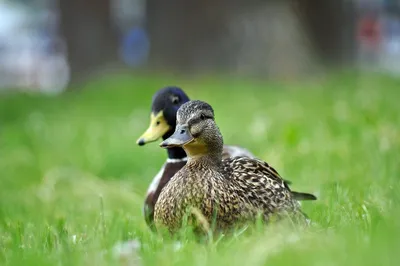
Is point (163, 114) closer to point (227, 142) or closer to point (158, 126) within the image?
point (158, 126)

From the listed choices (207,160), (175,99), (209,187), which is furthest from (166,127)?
(209,187)

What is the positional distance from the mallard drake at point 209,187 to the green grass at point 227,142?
14cm

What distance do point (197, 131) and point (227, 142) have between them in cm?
388

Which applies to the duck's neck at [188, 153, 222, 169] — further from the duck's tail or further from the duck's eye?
the duck's eye

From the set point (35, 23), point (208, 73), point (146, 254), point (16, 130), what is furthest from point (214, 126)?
point (35, 23)

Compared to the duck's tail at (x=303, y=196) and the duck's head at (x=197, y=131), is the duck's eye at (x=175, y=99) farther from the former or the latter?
the duck's head at (x=197, y=131)

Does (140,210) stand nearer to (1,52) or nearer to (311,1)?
(311,1)

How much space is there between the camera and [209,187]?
3369 mm

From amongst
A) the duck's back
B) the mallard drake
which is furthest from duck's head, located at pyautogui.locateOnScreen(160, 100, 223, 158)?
the duck's back

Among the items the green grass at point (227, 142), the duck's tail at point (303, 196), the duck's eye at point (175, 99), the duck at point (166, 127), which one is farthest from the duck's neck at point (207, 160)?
the duck's eye at point (175, 99)

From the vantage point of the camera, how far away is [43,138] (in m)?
8.80

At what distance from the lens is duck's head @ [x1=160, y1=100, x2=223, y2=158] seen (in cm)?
343

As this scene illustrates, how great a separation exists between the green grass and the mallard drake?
0.14 metres

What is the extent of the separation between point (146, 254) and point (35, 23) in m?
38.7
